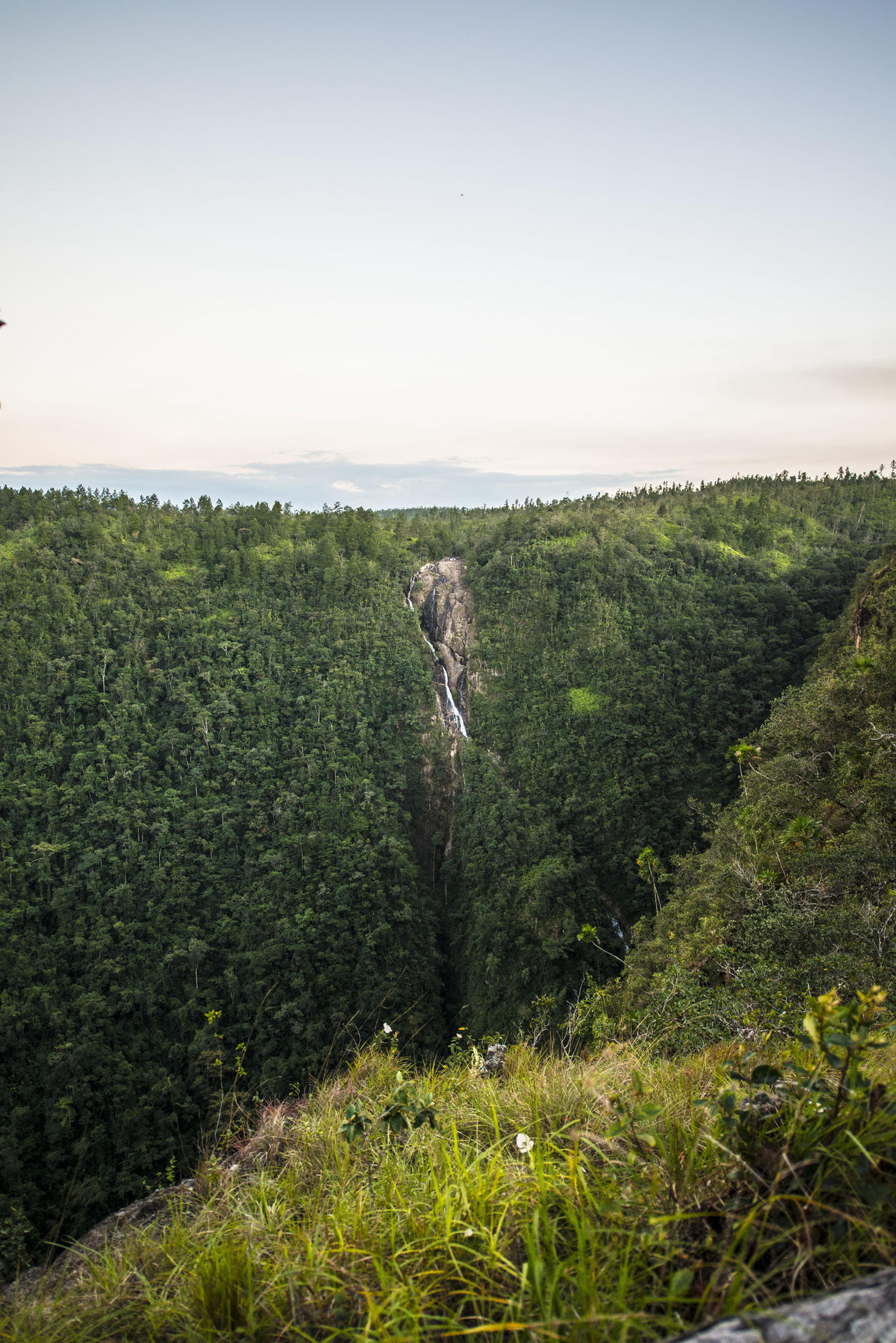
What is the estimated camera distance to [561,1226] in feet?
6.09

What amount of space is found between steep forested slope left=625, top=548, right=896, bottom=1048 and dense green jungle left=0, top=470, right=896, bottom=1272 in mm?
176

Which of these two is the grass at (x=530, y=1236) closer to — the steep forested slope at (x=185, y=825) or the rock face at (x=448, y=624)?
the steep forested slope at (x=185, y=825)

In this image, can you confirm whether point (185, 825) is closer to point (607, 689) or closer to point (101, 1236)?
point (607, 689)

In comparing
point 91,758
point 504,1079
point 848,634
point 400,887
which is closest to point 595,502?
point 848,634

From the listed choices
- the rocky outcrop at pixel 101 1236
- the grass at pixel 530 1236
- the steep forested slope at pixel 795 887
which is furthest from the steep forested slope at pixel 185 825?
the grass at pixel 530 1236

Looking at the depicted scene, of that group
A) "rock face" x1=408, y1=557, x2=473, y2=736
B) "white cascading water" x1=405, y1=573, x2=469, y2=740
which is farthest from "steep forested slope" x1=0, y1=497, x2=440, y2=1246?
"rock face" x1=408, y1=557, x2=473, y2=736

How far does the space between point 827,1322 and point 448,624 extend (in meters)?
44.4

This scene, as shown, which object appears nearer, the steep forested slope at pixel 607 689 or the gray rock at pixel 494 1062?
the gray rock at pixel 494 1062

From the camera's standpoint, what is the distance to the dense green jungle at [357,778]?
23172mm

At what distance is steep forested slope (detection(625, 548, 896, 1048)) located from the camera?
6.57 meters

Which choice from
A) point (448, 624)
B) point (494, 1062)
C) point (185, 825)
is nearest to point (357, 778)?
point (185, 825)

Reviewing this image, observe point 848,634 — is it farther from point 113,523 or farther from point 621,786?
point 113,523

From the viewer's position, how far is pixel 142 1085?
25656mm

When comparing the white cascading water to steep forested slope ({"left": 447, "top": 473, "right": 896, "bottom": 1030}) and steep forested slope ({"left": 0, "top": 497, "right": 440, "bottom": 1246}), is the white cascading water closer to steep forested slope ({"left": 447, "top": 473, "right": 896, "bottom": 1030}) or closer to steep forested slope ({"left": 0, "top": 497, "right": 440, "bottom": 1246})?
steep forested slope ({"left": 447, "top": 473, "right": 896, "bottom": 1030})
